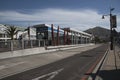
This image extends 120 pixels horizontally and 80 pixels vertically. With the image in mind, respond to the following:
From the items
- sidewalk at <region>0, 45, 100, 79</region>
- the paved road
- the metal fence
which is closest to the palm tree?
the metal fence

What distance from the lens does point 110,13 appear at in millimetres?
41500

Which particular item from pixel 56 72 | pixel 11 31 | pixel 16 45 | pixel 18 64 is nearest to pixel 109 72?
pixel 56 72

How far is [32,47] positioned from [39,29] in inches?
990

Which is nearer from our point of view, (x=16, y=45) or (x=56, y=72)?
(x=56, y=72)

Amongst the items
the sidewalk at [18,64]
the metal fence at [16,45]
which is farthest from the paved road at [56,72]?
the metal fence at [16,45]

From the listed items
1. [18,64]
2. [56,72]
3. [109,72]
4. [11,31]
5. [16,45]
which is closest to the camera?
[109,72]

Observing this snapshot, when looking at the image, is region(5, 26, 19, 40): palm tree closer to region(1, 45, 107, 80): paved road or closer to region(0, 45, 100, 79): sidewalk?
region(0, 45, 100, 79): sidewalk

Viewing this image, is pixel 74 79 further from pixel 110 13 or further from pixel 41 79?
pixel 110 13

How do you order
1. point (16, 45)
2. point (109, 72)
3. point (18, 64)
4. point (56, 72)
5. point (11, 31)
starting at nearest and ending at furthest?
point (109, 72) < point (56, 72) < point (18, 64) < point (16, 45) < point (11, 31)

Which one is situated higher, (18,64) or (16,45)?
(16,45)

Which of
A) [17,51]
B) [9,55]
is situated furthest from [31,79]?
[17,51]

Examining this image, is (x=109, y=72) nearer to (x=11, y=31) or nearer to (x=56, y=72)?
(x=56, y=72)

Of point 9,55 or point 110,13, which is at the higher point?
point 110,13

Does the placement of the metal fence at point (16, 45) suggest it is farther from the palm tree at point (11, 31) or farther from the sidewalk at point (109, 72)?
the palm tree at point (11, 31)
